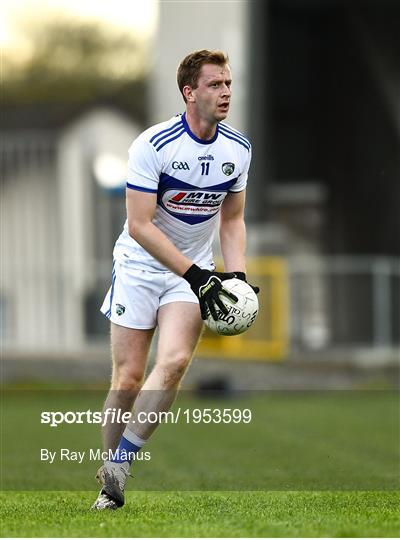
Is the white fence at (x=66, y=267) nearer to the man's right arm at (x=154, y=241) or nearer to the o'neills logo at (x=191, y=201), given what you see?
the o'neills logo at (x=191, y=201)

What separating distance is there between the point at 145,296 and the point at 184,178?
0.67 metres

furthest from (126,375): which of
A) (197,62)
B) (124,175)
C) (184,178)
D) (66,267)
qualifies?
(66,267)

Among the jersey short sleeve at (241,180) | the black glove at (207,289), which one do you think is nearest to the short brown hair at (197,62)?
the jersey short sleeve at (241,180)

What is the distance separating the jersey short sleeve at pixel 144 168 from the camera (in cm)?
655

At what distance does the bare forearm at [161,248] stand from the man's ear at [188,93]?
0.65m

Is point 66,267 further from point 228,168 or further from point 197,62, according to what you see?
point 197,62

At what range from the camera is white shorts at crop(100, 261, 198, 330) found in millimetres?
6867

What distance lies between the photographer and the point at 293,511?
21.2 ft

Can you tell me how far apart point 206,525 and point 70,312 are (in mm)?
14021

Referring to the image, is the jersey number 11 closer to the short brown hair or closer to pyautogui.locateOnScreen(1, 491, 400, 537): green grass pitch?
the short brown hair

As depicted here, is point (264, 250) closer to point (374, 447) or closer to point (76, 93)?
point (76, 93)

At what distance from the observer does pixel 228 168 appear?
673 centimetres

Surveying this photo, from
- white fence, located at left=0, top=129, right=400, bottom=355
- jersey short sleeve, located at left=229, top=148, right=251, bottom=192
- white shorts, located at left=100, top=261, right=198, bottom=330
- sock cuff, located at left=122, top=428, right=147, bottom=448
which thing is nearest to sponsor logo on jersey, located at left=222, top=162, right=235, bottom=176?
jersey short sleeve, located at left=229, top=148, right=251, bottom=192

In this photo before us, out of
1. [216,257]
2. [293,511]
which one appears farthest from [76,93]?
[293,511]
